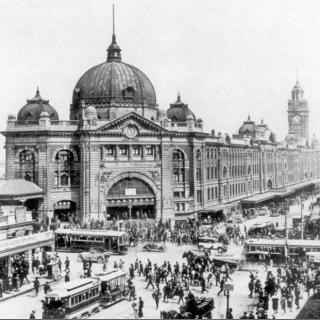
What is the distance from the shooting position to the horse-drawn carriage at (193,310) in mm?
26172

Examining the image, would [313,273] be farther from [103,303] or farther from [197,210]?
[197,210]

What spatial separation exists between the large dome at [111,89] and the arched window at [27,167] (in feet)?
27.1

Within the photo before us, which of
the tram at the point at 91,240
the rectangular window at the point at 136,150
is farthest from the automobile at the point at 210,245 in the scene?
the rectangular window at the point at 136,150

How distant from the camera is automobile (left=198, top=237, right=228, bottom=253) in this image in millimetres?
45562

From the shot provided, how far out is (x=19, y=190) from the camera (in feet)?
197

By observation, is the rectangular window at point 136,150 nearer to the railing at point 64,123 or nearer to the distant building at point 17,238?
the railing at point 64,123

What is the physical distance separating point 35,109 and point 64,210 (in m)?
13.3

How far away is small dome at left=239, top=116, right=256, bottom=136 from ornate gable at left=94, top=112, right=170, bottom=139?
147 feet

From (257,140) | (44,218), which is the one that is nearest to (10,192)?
(44,218)

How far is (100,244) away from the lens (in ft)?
156

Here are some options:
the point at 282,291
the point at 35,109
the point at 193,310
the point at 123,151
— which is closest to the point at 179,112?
the point at 123,151

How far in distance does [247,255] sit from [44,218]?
29.0m

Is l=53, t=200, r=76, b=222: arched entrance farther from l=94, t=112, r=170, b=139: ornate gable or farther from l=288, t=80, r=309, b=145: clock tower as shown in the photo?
l=288, t=80, r=309, b=145: clock tower

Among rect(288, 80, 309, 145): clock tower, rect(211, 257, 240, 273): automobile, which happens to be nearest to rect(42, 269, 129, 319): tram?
rect(211, 257, 240, 273): automobile
